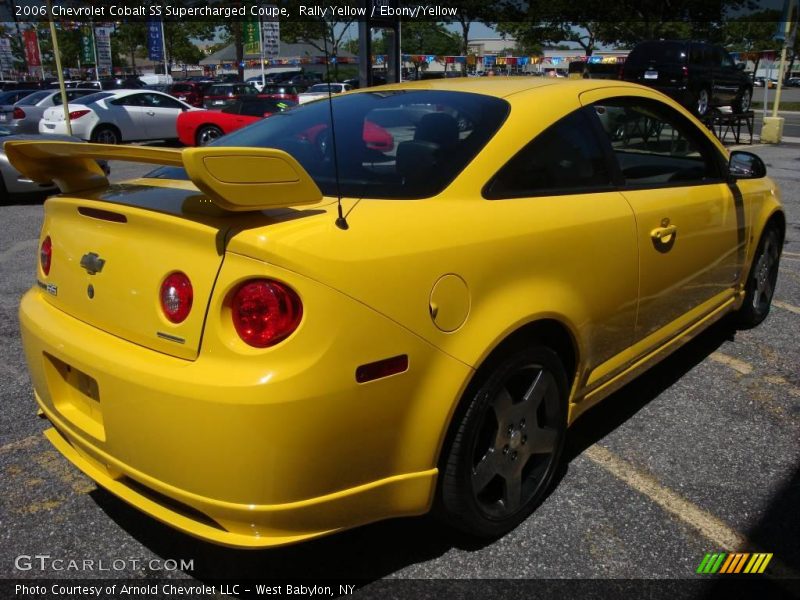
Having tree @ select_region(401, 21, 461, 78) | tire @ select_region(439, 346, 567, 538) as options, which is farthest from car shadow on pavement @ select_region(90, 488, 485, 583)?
tree @ select_region(401, 21, 461, 78)

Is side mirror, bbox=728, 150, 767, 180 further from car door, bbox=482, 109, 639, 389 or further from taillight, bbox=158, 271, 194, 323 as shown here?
taillight, bbox=158, 271, 194, 323

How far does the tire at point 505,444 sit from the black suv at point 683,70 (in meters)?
15.8

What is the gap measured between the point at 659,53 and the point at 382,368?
1832 cm

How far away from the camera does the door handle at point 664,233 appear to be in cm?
285

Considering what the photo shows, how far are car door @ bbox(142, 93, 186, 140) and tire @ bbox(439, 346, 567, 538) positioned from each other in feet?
56.9

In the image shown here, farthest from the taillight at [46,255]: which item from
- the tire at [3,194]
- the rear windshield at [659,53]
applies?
the rear windshield at [659,53]

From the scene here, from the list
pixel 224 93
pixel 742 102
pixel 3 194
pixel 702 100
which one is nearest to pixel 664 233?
pixel 3 194

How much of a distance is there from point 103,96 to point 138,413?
17.7m

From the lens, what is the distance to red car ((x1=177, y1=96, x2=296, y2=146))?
52.2 ft

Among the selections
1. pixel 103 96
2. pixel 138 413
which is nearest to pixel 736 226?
pixel 138 413

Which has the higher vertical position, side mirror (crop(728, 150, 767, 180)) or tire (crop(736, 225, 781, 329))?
side mirror (crop(728, 150, 767, 180))

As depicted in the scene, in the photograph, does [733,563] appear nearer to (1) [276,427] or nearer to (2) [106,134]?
(1) [276,427]

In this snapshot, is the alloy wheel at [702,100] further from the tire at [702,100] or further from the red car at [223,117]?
the red car at [223,117]

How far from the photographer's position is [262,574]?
2275 millimetres
